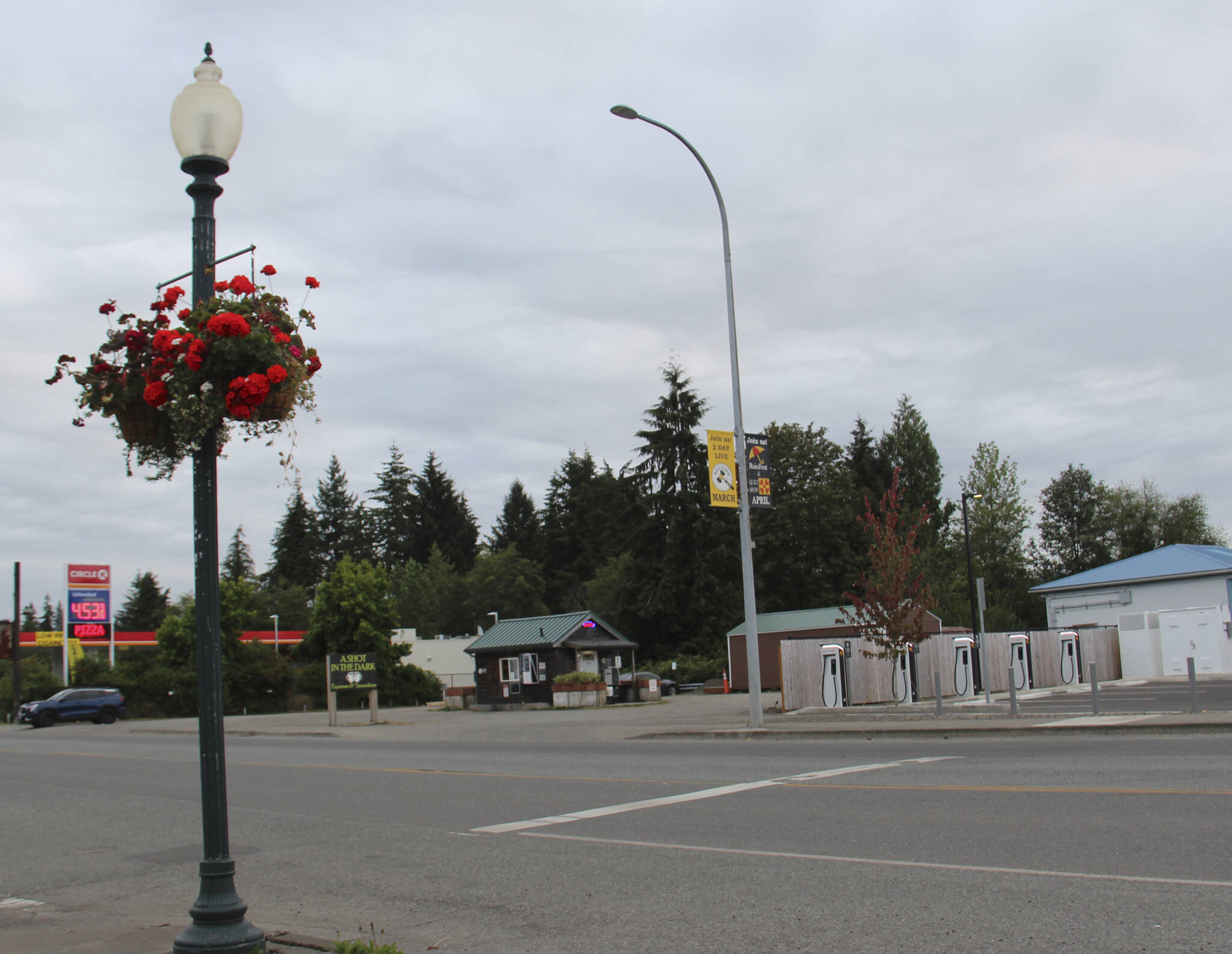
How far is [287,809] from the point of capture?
44.3ft

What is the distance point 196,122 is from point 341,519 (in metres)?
109

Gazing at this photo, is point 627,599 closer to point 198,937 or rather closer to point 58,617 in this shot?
point 198,937

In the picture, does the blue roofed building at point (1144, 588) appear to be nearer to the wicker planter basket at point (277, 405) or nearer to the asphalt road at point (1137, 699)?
the asphalt road at point (1137, 699)

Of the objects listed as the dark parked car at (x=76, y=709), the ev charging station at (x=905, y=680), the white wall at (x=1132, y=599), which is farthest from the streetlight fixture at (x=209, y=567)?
the dark parked car at (x=76, y=709)

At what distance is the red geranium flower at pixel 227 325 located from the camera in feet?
18.9

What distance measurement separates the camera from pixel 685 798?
1215 centimetres

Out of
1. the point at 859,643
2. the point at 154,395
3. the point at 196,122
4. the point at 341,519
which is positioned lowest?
the point at 859,643

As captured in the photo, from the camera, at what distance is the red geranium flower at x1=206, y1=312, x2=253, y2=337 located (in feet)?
Answer: 18.9

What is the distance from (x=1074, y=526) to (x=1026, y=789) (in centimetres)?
8476

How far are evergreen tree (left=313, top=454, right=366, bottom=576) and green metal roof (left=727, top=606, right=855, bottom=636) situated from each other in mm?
65318

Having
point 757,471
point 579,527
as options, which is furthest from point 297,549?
point 757,471

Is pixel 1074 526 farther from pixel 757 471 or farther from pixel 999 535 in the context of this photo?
pixel 757 471

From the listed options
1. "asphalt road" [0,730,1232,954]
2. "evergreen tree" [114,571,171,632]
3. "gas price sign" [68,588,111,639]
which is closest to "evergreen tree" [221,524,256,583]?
"evergreen tree" [114,571,171,632]

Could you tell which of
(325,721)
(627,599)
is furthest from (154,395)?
(627,599)
